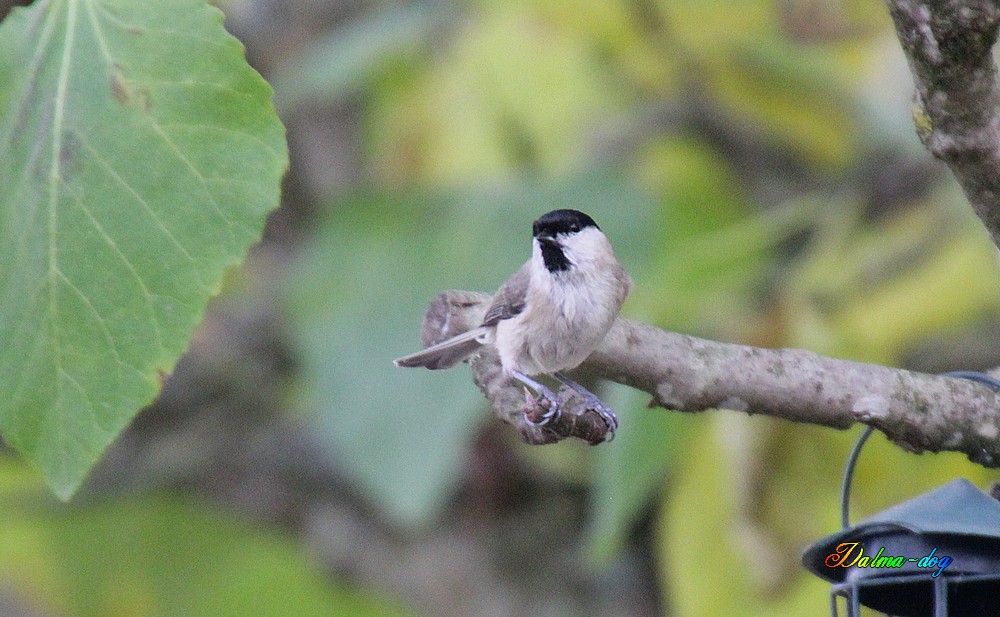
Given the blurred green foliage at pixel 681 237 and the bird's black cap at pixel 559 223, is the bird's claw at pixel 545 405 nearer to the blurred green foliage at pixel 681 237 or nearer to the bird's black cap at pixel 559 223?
the bird's black cap at pixel 559 223

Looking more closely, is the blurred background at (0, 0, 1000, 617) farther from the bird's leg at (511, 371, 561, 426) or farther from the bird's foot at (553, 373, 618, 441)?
the bird's leg at (511, 371, 561, 426)

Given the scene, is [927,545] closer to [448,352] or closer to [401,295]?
[448,352]

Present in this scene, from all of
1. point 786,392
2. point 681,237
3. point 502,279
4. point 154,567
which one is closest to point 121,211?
point 786,392

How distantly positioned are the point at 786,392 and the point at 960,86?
1.51ft

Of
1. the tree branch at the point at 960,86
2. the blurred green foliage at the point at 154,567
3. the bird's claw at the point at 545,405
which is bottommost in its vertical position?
the blurred green foliage at the point at 154,567

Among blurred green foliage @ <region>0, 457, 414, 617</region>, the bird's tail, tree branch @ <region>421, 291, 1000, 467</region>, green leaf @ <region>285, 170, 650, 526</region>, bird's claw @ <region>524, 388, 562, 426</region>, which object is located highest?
tree branch @ <region>421, 291, 1000, 467</region>

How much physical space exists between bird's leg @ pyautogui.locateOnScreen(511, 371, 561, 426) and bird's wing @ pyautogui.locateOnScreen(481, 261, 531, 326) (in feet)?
0.40

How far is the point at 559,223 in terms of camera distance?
2107mm

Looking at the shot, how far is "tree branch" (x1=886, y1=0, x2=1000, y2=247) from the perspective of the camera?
52.0 inches

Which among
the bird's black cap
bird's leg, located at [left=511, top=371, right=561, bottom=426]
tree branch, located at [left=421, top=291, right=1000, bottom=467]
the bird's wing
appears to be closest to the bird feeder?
tree branch, located at [left=421, top=291, right=1000, bottom=467]

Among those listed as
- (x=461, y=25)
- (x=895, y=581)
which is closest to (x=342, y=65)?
(x=461, y=25)

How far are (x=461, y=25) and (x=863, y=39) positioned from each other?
4.74 ft

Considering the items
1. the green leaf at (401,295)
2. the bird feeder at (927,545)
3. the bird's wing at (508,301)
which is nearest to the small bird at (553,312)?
the bird's wing at (508,301)

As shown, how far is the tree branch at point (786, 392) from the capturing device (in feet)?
5.07
